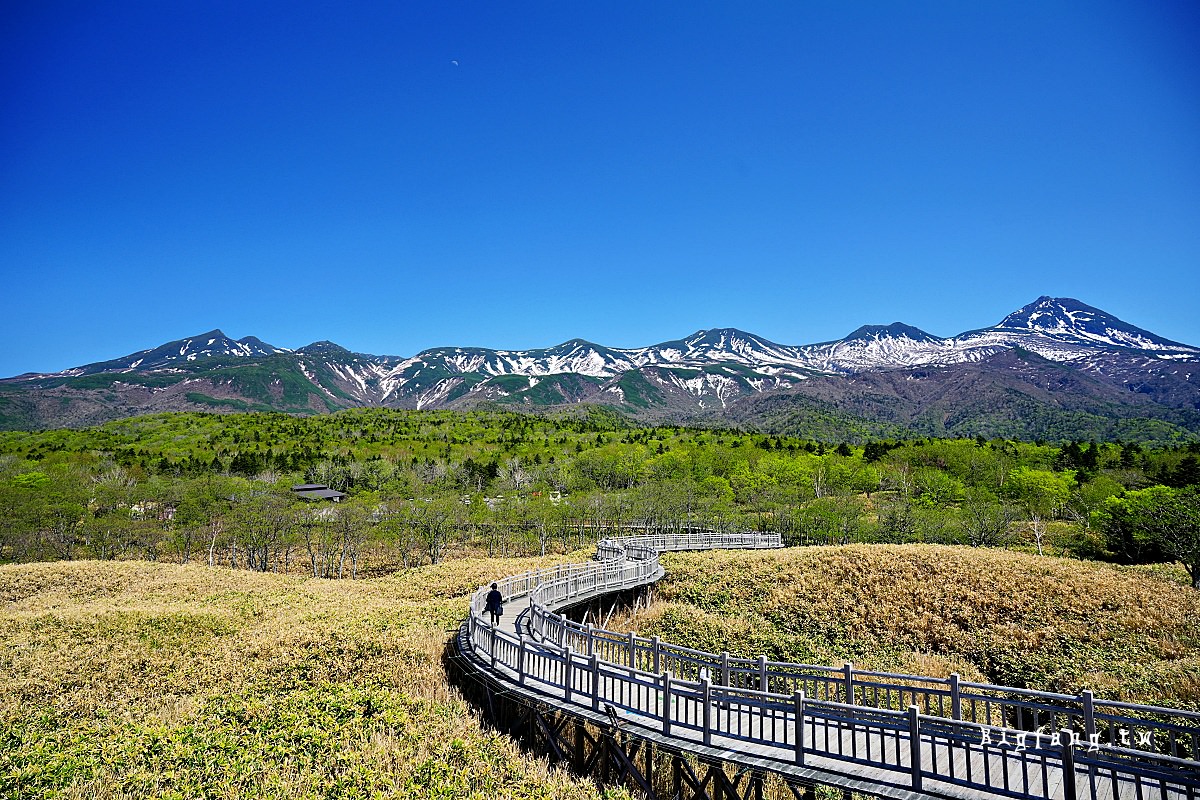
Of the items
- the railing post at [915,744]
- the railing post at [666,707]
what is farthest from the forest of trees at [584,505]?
the railing post at [666,707]

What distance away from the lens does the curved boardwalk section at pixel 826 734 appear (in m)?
8.09

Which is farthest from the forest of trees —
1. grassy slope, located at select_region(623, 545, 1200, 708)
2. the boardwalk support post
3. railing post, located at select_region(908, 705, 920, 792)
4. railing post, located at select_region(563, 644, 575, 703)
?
railing post, located at select_region(563, 644, 575, 703)

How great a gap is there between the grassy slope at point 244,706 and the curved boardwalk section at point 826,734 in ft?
4.51

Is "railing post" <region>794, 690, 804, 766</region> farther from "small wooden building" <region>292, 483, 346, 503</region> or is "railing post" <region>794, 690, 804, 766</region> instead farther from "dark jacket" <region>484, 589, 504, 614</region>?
"small wooden building" <region>292, 483, 346, 503</region>

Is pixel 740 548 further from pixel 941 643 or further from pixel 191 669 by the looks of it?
pixel 191 669

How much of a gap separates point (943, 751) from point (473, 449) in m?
156

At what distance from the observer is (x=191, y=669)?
16.3 meters

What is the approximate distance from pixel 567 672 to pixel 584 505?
6120cm

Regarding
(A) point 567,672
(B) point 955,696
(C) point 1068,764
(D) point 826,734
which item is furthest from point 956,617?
(A) point 567,672

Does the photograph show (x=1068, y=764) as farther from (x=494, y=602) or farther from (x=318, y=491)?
(x=318, y=491)

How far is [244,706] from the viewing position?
42.1ft

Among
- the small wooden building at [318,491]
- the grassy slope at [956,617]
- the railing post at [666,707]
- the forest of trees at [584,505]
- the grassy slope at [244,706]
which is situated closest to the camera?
the grassy slope at [244,706]

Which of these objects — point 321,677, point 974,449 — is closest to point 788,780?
point 321,677

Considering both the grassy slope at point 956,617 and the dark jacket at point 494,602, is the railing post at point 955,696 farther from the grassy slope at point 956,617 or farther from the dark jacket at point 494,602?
the dark jacket at point 494,602
